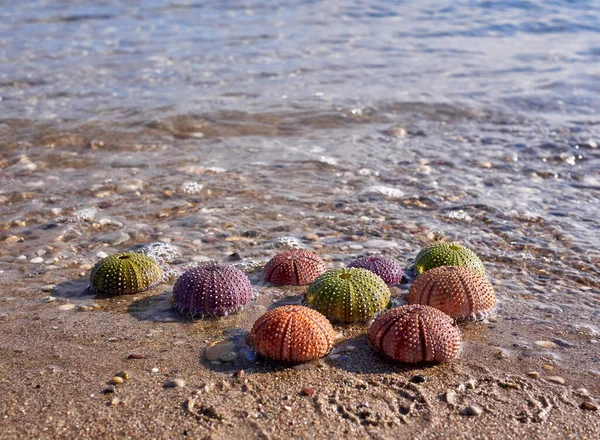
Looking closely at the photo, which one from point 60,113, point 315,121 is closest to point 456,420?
point 315,121

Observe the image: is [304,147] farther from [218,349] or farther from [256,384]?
[256,384]

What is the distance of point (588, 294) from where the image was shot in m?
6.36

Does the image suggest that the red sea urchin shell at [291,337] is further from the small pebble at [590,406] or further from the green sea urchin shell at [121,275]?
the small pebble at [590,406]

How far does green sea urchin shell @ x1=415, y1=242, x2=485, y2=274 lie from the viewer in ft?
20.7

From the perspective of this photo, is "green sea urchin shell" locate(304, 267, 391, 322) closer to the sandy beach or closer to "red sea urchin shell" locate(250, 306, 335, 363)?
the sandy beach

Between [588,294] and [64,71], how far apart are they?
12.4 m

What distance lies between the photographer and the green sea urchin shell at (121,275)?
6102 millimetres

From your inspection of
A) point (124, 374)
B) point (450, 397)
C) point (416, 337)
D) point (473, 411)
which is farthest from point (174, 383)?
point (473, 411)

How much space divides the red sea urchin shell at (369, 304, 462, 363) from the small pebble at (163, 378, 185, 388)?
1.50m

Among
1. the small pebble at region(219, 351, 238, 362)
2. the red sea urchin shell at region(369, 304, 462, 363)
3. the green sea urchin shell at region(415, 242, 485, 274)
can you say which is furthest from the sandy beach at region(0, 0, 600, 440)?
the green sea urchin shell at region(415, 242, 485, 274)

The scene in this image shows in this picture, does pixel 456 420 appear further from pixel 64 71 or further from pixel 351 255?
pixel 64 71

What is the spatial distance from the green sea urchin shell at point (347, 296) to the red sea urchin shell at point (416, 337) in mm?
534

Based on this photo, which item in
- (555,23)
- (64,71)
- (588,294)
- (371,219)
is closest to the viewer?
(588,294)

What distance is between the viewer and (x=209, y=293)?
573 centimetres
